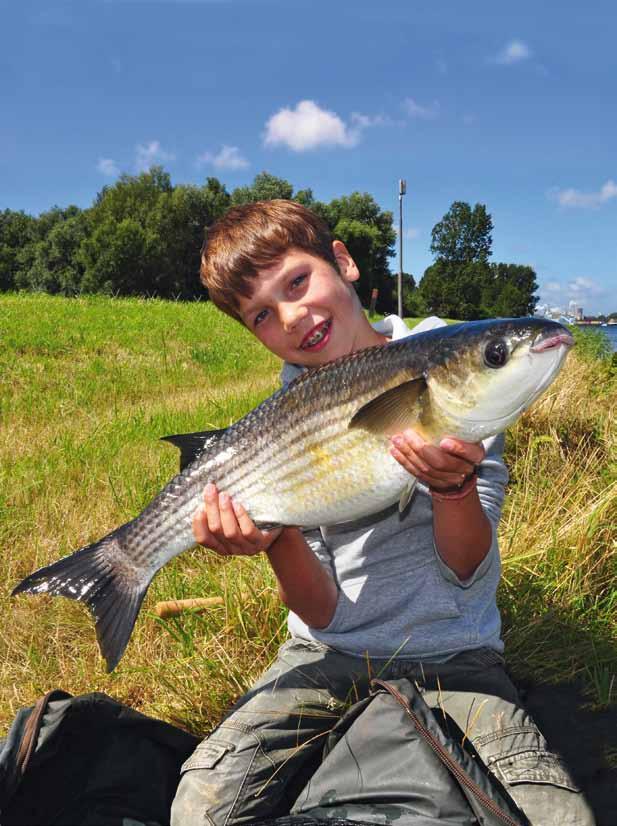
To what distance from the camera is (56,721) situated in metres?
2.66

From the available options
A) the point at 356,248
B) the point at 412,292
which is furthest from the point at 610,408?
the point at 412,292

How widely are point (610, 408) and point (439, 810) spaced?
5.18 meters

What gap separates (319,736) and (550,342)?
2.04 meters

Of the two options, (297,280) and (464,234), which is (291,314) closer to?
(297,280)

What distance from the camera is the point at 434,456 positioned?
2207mm

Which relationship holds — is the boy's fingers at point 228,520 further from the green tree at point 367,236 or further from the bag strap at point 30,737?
the green tree at point 367,236

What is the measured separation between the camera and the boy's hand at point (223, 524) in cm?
257

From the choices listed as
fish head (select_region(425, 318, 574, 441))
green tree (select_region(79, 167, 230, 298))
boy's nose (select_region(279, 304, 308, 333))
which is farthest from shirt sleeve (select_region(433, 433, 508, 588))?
green tree (select_region(79, 167, 230, 298))

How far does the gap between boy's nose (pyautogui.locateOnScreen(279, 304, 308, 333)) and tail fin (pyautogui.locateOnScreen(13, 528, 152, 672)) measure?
122 centimetres

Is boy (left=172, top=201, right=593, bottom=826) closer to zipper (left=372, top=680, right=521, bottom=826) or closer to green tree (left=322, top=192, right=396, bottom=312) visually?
zipper (left=372, top=680, right=521, bottom=826)

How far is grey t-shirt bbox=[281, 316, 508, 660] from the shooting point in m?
2.82

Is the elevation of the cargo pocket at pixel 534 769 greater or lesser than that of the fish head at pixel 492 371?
lesser

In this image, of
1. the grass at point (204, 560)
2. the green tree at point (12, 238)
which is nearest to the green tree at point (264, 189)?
the green tree at point (12, 238)

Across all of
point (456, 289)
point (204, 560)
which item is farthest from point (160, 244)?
point (204, 560)
